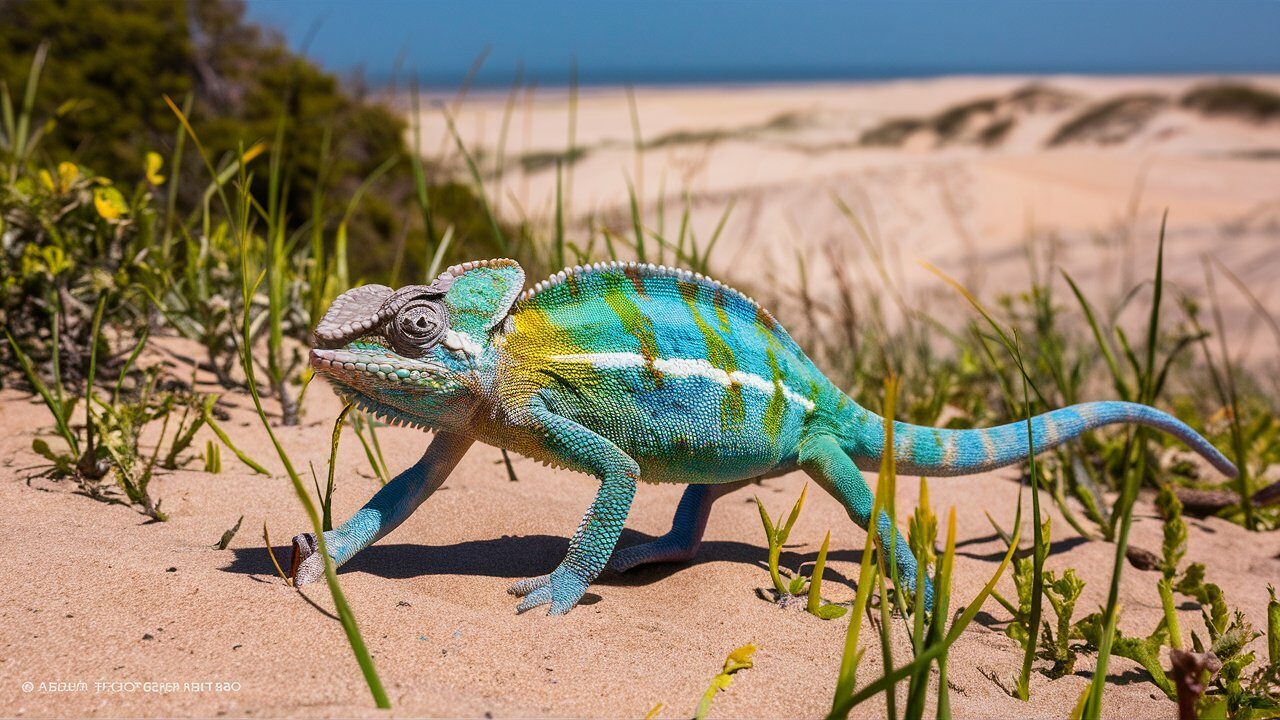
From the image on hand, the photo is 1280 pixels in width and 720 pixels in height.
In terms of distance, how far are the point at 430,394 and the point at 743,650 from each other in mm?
957

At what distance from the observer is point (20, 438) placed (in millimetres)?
3176

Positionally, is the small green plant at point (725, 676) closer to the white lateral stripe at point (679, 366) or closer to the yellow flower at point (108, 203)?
the white lateral stripe at point (679, 366)

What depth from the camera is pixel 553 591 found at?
7.96ft

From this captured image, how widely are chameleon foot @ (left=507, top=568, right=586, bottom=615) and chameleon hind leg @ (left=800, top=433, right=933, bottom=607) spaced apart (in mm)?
776

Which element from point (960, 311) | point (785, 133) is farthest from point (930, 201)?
point (785, 133)

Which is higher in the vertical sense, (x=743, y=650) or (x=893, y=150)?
(x=893, y=150)

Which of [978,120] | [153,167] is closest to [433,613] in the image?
[153,167]

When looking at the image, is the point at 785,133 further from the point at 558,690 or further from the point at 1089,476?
the point at 558,690

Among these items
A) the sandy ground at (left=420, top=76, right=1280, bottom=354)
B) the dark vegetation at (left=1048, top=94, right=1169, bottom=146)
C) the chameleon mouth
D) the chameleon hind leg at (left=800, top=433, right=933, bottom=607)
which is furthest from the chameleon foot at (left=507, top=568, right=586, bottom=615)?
the dark vegetation at (left=1048, top=94, right=1169, bottom=146)

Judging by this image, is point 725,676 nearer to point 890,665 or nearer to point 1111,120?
point 890,665

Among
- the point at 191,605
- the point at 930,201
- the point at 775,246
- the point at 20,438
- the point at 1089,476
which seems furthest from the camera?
the point at 930,201

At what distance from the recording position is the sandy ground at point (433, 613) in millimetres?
1883

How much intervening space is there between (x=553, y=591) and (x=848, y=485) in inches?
35.2

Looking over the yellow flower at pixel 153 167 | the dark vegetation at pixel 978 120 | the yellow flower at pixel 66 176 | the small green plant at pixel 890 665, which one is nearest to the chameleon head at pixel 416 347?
the small green plant at pixel 890 665
